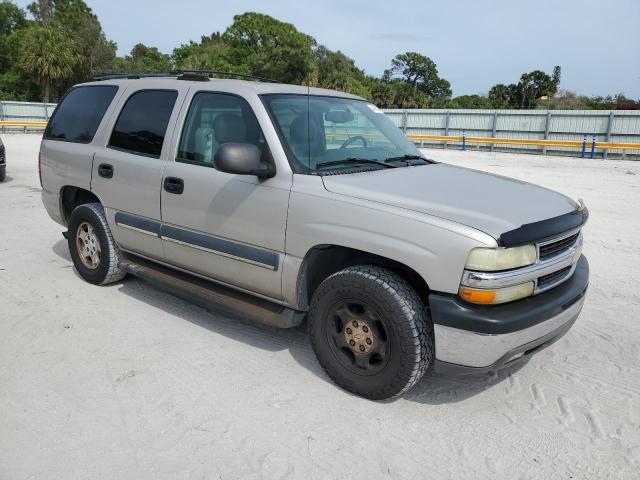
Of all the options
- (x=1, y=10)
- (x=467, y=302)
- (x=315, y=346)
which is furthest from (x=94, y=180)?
(x=1, y=10)

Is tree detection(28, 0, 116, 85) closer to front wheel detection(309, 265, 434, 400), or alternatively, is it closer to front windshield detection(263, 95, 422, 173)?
front windshield detection(263, 95, 422, 173)

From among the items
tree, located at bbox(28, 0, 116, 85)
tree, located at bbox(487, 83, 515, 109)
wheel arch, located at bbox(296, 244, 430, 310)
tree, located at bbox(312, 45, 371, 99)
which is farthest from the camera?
tree, located at bbox(487, 83, 515, 109)

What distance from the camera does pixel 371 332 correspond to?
306 cm

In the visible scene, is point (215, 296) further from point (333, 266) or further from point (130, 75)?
point (130, 75)

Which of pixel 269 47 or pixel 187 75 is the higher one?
pixel 269 47

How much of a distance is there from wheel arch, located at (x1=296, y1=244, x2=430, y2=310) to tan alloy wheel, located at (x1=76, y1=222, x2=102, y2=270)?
231 cm

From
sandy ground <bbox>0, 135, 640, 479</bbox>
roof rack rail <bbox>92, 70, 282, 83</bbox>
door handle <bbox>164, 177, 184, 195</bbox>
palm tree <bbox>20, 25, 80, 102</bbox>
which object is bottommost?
sandy ground <bbox>0, 135, 640, 479</bbox>

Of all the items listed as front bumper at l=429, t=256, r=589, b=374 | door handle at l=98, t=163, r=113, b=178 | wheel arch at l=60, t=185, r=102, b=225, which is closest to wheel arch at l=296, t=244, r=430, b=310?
front bumper at l=429, t=256, r=589, b=374

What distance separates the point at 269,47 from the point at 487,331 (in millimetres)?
68640

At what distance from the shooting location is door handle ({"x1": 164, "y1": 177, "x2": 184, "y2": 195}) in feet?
12.6

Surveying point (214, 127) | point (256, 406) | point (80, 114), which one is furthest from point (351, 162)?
point (80, 114)

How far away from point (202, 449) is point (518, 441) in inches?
64.8

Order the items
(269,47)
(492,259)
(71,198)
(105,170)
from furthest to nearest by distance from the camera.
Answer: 1. (269,47)
2. (71,198)
3. (105,170)
4. (492,259)

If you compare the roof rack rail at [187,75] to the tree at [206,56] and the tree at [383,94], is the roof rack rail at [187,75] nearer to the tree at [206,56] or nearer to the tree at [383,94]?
the tree at [206,56]
